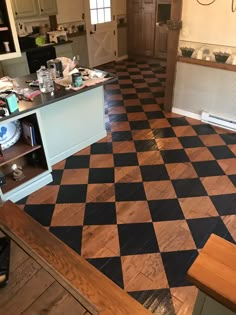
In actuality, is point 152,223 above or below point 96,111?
below

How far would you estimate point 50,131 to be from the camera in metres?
2.64

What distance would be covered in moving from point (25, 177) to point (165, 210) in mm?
1272

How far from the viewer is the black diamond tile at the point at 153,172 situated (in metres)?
2.63

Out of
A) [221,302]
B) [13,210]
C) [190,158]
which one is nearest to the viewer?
[221,302]

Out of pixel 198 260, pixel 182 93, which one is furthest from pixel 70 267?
pixel 182 93

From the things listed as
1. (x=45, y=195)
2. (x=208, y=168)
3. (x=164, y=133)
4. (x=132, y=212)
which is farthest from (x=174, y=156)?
(x=45, y=195)

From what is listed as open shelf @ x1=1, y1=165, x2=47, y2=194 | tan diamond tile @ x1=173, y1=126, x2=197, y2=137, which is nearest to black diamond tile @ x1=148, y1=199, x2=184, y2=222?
open shelf @ x1=1, y1=165, x2=47, y2=194

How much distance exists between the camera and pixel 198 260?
2.48 feet

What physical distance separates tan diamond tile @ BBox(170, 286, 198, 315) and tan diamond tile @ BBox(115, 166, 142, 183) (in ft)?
3.68

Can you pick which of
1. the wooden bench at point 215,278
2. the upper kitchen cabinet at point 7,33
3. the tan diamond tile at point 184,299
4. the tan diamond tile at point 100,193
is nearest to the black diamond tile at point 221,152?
the tan diamond tile at point 100,193

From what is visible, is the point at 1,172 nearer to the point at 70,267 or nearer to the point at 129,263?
the point at 70,267

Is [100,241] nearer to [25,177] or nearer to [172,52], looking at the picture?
[25,177]

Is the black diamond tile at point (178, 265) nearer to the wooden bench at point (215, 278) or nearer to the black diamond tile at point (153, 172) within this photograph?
the black diamond tile at point (153, 172)

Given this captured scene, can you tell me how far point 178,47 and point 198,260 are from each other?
3.22 meters
